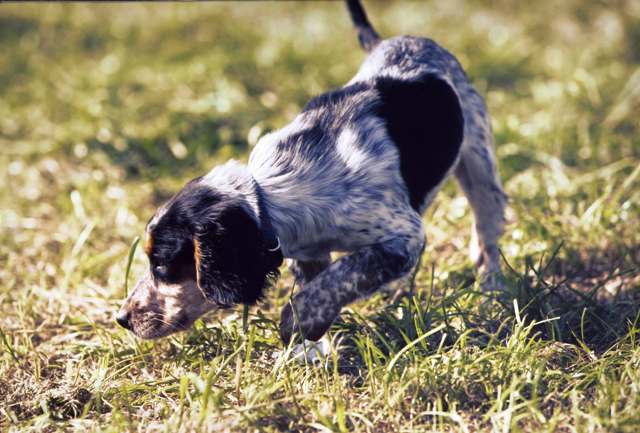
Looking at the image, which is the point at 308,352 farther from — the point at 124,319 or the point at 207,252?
the point at 124,319

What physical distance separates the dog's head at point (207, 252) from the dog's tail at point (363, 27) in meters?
1.84

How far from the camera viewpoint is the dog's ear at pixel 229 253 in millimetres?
2898

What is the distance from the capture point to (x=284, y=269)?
410 centimetres

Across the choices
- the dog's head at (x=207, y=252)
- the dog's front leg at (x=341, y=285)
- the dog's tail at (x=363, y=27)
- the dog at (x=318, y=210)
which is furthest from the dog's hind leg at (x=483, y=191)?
the dog's head at (x=207, y=252)

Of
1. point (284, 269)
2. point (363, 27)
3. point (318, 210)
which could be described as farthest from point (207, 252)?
point (363, 27)

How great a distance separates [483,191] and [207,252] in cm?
183

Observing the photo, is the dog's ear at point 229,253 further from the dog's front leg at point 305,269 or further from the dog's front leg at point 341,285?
the dog's front leg at point 305,269

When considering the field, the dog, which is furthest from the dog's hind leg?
the dog

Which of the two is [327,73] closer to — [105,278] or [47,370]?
[105,278]

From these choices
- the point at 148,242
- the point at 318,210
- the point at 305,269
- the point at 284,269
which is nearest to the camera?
the point at 148,242

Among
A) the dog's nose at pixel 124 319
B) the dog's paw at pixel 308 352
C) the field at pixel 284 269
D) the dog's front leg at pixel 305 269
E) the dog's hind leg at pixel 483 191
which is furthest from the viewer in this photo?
the dog's hind leg at pixel 483 191

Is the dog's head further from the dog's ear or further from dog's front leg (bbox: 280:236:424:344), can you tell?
dog's front leg (bbox: 280:236:424:344)

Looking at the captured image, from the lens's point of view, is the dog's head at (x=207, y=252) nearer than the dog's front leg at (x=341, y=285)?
Yes

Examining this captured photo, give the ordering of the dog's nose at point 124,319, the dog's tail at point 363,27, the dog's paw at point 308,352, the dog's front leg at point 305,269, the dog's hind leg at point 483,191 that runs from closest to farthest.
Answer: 1. the dog's paw at point 308,352
2. the dog's nose at point 124,319
3. the dog's front leg at point 305,269
4. the dog's hind leg at point 483,191
5. the dog's tail at point 363,27
